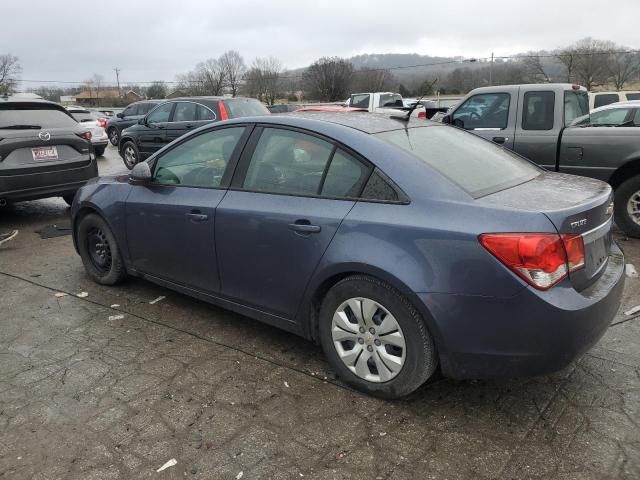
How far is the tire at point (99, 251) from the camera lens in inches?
176

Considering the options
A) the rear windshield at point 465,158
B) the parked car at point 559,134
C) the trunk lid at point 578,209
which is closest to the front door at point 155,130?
the parked car at point 559,134

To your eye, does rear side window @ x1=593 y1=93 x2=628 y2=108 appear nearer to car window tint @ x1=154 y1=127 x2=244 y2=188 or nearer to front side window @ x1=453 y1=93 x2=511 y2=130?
front side window @ x1=453 y1=93 x2=511 y2=130

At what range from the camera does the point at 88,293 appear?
4609 mm

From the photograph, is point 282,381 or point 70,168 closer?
point 282,381

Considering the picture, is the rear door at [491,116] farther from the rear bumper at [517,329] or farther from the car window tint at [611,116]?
the rear bumper at [517,329]

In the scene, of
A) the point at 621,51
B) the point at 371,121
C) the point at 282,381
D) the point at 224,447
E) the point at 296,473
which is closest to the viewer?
the point at 296,473

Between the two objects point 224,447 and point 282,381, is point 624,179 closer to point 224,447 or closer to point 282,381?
point 282,381

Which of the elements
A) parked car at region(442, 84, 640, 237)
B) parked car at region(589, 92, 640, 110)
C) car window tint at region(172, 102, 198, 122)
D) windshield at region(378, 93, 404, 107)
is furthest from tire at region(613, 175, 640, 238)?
windshield at region(378, 93, 404, 107)

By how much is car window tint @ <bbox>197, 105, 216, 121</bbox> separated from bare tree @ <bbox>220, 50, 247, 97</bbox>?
5561 centimetres

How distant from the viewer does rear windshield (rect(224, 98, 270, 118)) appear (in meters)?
10.5

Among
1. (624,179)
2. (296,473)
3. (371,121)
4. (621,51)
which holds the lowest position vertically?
(296,473)

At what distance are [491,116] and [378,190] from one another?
485cm

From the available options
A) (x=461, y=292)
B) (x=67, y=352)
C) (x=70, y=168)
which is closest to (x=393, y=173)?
(x=461, y=292)

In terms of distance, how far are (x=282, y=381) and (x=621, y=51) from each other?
54.8 meters
